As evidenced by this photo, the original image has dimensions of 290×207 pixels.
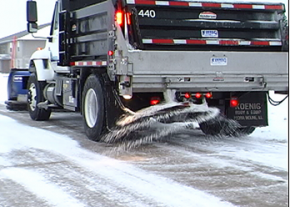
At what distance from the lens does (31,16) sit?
10484mm

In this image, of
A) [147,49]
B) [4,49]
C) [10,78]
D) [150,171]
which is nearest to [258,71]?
[147,49]

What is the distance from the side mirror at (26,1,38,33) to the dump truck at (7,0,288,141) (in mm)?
1349

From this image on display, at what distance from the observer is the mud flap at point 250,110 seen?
8.94 meters

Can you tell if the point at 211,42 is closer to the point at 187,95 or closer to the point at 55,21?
the point at 187,95

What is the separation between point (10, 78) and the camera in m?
14.0

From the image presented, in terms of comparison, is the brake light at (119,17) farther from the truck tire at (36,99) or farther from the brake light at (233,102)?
the truck tire at (36,99)

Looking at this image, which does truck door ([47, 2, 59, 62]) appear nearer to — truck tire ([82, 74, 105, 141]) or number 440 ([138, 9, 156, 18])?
truck tire ([82, 74, 105, 141])

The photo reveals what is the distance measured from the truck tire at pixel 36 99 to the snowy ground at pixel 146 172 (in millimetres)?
2200

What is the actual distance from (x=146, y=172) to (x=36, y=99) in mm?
6099

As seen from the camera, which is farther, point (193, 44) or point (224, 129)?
point (224, 129)

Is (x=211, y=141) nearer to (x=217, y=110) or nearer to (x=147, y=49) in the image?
(x=217, y=110)

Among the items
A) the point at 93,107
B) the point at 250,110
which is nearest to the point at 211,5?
the point at 250,110

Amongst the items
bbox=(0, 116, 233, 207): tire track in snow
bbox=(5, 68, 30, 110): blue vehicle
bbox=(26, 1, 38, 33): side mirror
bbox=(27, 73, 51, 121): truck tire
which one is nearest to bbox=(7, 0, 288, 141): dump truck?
bbox=(0, 116, 233, 207): tire track in snow

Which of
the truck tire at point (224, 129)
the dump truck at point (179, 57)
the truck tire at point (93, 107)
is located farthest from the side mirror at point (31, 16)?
the truck tire at point (224, 129)
